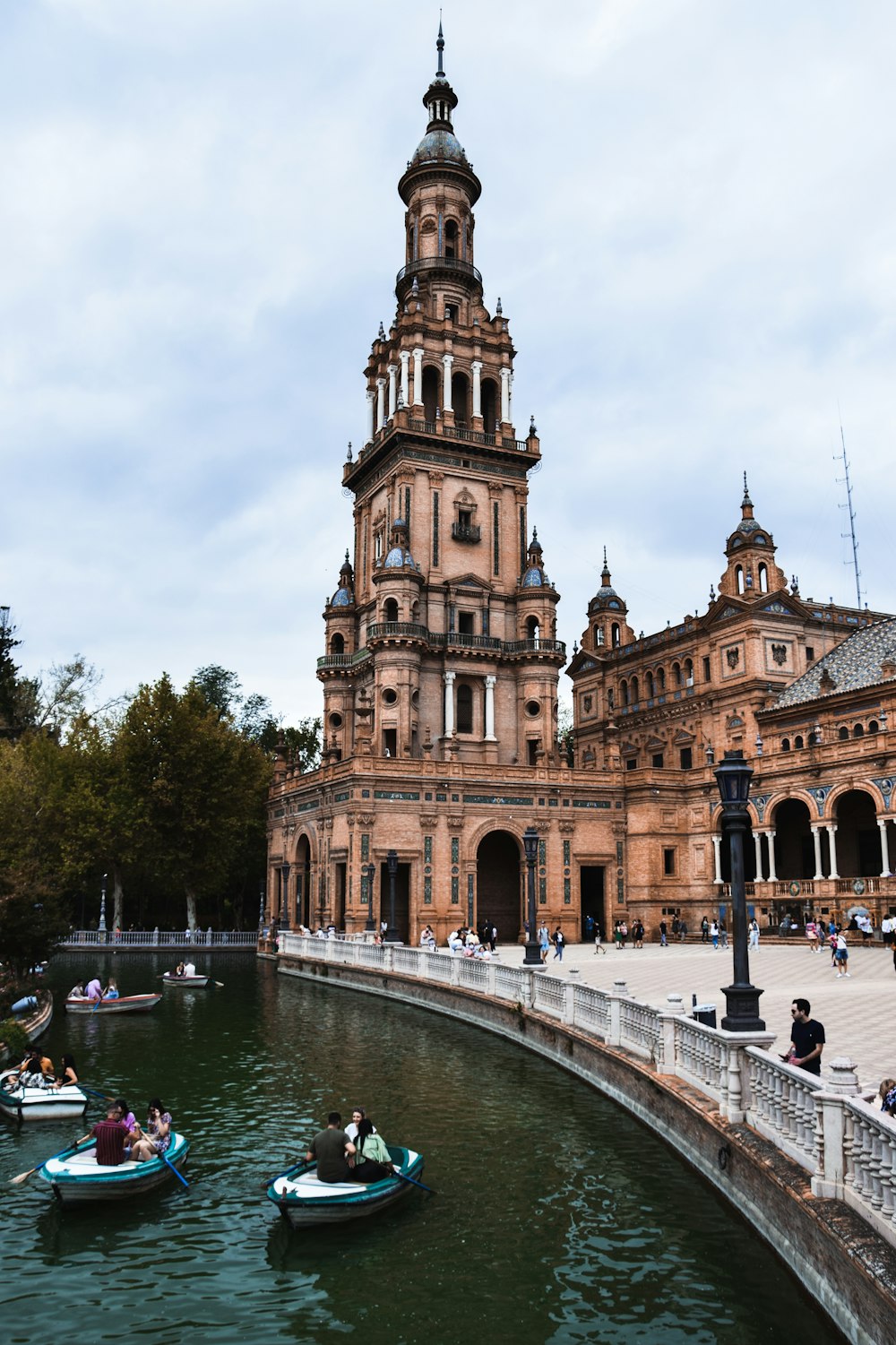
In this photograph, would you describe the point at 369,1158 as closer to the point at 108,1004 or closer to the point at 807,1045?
the point at 807,1045

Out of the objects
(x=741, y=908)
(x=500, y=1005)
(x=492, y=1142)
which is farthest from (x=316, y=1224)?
(x=500, y=1005)

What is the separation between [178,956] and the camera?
172ft

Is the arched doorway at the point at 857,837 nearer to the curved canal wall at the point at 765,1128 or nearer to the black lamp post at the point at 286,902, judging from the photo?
the black lamp post at the point at 286,902

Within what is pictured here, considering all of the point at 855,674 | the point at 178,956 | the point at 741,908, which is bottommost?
the point at 178,956

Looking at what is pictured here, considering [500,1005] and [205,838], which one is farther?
[205,838]

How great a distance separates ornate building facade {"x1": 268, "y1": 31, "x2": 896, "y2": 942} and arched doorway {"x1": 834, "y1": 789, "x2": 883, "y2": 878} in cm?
12

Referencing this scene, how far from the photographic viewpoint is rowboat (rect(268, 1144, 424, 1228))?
480 inches

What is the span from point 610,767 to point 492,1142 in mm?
37030

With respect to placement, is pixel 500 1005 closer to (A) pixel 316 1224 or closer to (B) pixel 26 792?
(A) pixel 316 1224

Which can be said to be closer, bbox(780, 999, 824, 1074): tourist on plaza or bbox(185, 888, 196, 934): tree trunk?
bbox(780, 999, 824, 1074): tourist on plaza

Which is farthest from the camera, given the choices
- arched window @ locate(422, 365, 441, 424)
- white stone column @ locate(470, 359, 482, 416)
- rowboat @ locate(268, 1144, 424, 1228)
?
arched window @ locate(422, 365, 441, 424)

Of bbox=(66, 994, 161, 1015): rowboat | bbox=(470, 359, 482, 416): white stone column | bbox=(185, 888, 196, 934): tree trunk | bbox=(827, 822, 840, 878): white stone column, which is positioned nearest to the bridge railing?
bbox=(66, 994, 161, 1015): rowboat

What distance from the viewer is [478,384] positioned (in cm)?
5897

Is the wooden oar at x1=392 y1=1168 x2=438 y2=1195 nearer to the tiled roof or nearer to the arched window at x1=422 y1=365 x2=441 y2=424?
the tiled roof
